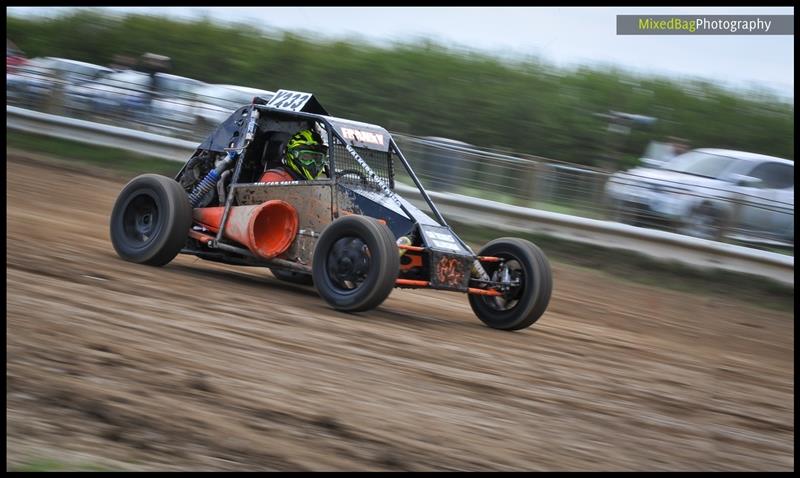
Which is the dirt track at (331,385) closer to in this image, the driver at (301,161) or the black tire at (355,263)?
the black tire at (355,263)

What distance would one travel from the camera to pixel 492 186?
1294cm

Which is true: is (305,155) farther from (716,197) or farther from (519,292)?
(716,197)

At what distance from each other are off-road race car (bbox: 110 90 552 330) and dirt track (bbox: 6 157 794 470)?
0.88 ft

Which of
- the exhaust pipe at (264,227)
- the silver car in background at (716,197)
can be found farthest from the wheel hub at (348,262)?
the silver car in background at (716,197)

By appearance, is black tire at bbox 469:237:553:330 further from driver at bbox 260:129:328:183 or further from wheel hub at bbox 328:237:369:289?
driver at bbox 260:129:328:183

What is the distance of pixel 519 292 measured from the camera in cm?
766

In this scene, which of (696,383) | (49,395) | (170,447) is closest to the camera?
(170,447)

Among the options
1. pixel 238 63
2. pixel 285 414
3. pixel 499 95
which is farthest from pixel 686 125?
pixel 285 414

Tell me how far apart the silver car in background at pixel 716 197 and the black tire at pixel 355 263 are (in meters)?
5.80

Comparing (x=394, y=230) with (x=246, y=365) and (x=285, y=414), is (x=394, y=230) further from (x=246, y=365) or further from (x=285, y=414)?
(x=285, y=414)

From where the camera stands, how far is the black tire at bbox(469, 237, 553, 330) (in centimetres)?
747

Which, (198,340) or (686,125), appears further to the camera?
(686,125)

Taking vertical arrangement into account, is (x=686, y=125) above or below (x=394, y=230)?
above
